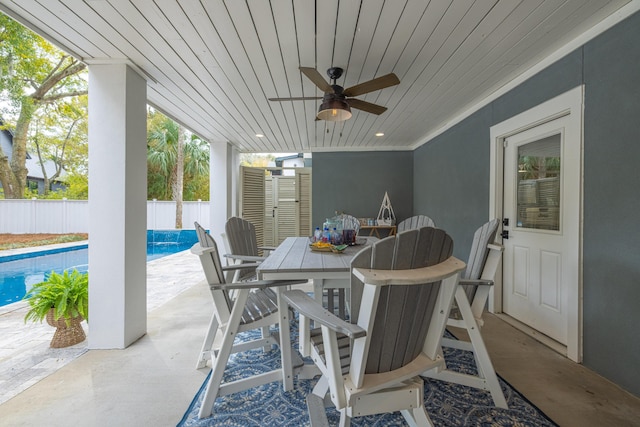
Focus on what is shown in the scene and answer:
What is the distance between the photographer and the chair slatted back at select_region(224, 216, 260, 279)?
8.26 feet

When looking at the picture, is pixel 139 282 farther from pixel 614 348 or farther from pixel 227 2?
pixel 614 348

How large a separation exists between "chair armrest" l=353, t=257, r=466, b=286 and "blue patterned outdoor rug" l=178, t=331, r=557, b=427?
1029 mm

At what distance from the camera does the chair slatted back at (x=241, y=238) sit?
2.52m

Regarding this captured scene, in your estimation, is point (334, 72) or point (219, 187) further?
point (219, 187)

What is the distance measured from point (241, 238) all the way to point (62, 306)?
151 cm

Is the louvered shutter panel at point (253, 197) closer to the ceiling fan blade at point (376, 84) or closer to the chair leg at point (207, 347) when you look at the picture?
the chair leg at point (207, 347)

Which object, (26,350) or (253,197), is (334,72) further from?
(253,197)

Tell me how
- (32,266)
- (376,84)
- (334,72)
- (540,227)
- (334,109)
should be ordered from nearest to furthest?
(376,84) < (334,109) < (334,72) < (540,227) < (32,266)

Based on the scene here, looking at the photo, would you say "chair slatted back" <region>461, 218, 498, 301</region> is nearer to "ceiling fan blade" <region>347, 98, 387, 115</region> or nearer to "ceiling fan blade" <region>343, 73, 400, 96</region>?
"ceiling fan blade" <region>343, 73, 400, 96</region>

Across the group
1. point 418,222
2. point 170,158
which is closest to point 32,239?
point 170,158

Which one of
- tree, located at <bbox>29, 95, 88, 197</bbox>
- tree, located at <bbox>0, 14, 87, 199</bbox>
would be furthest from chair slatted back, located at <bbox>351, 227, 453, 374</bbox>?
tree, located at <bbox>29, 95, 88, 197</bbox>

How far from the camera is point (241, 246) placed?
267 centimetres

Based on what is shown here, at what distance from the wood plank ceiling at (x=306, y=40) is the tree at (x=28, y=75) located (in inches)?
154

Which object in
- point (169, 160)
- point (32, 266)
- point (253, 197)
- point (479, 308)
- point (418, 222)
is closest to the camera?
point (479, 308)
